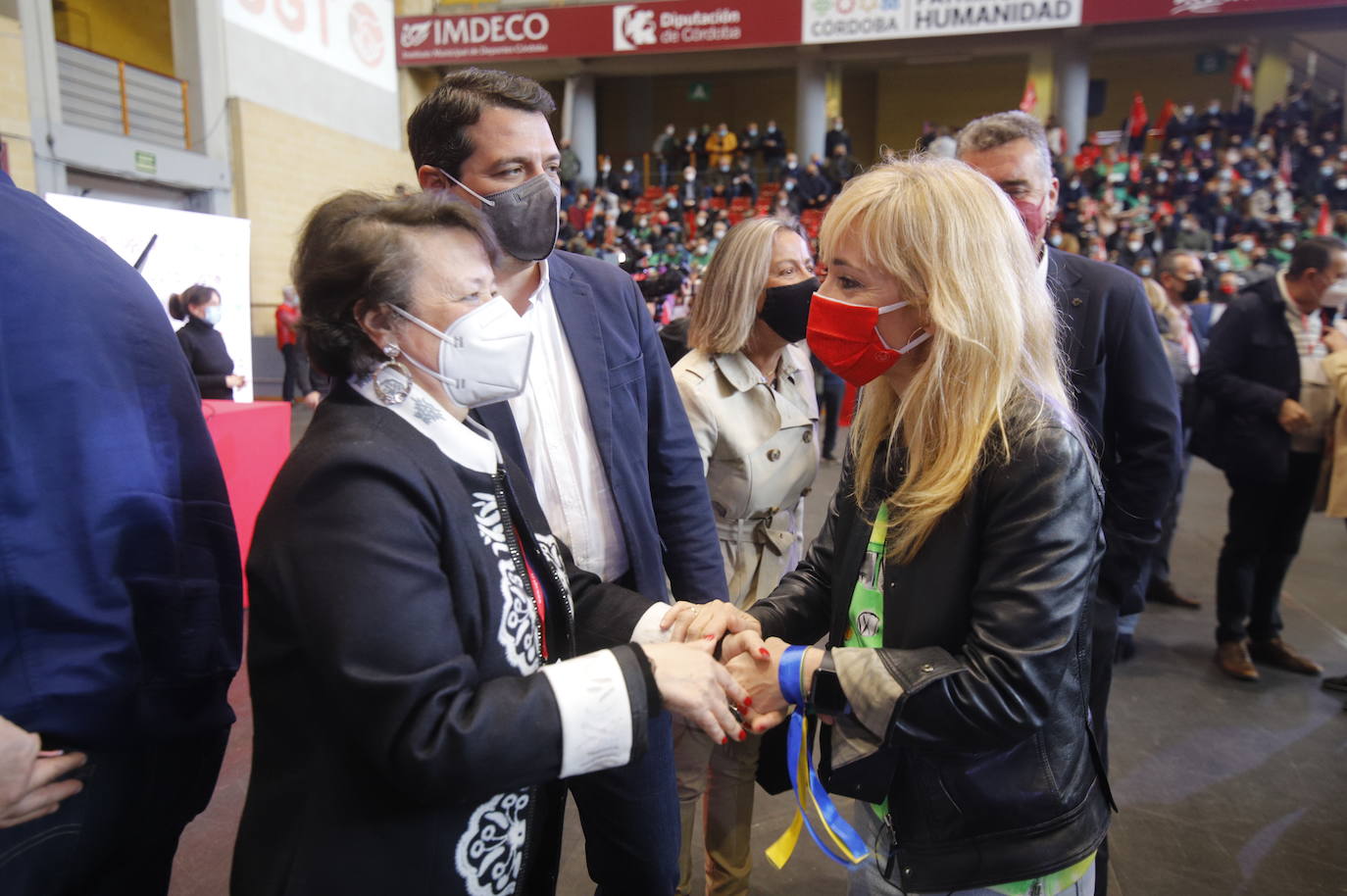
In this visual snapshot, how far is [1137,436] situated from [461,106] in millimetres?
1690

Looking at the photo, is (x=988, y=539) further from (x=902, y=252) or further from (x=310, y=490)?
(x=310, y=490)

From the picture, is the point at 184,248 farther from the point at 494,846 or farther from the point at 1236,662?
the point at 1236,662

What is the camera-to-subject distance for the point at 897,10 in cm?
1511

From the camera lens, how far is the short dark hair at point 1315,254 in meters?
3.14

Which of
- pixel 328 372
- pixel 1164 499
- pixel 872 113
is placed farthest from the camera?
pixel 872 113

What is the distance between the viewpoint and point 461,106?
1646 millimetres

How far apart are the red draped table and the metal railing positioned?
1024 centimetres

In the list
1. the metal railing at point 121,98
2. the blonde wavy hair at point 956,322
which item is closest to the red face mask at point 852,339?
the blonde wavy hair at point 956,322

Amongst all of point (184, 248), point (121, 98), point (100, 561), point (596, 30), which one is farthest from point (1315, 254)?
point (596, 30)

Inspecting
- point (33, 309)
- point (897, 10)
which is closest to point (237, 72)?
point (897, 10)

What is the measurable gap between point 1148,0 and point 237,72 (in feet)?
49.2

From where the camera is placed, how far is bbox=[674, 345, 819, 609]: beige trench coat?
6.98 feet

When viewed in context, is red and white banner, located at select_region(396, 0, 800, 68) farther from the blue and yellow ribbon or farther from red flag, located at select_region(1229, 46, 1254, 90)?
the blue and yellow ribbon

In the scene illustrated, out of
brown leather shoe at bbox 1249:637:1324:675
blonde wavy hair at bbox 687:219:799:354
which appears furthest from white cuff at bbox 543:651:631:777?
brown leather shoe at bbox 1249:637:1324:675
